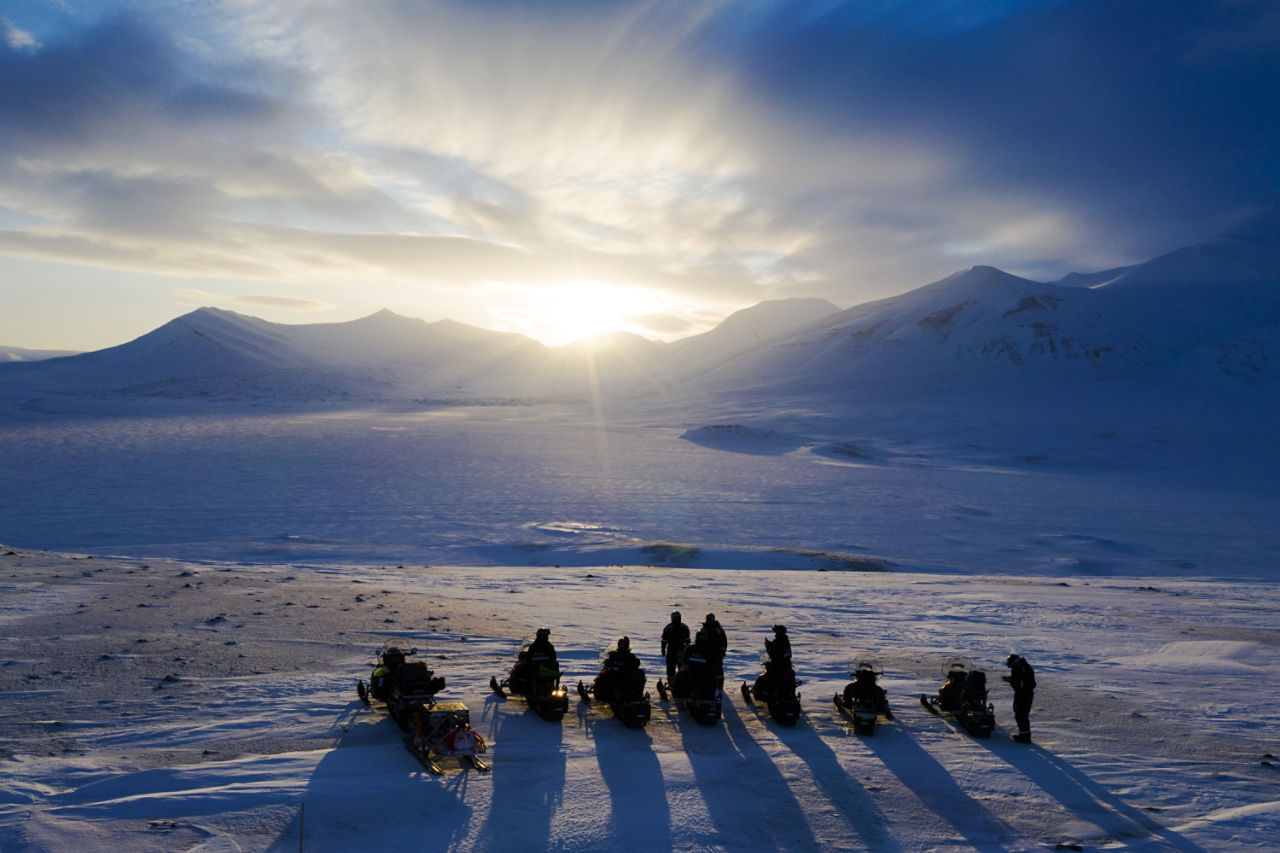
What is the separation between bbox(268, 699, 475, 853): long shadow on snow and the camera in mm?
7645

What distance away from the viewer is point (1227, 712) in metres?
12.7

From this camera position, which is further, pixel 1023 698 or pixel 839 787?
pixel 1023 698

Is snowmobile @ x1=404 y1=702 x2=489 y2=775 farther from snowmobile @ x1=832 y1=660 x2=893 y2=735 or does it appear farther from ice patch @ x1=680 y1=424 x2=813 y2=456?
ice patch @ x1=680 y1=424 x2=813 y2=456

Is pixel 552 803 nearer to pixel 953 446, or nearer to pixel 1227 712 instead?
pixel 1227 712

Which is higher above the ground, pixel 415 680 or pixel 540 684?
pixel 415 680

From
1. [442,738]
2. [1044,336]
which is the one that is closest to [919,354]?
[1044,336]

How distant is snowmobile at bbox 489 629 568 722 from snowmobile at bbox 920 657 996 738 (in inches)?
241

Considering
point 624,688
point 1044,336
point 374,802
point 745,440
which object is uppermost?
point 1044,336

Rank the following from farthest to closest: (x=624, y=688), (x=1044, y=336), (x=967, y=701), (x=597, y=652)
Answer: (x=1044, y=336), (x=597, y=652), (x=967, y=701), (x=624, y=688)

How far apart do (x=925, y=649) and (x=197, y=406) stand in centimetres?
10616

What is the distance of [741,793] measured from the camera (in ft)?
30.0

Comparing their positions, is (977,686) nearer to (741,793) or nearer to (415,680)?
(741,793)

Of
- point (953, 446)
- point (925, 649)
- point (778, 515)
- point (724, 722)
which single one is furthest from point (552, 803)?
point (953, 446)

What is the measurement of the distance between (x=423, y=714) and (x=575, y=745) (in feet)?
7.04
